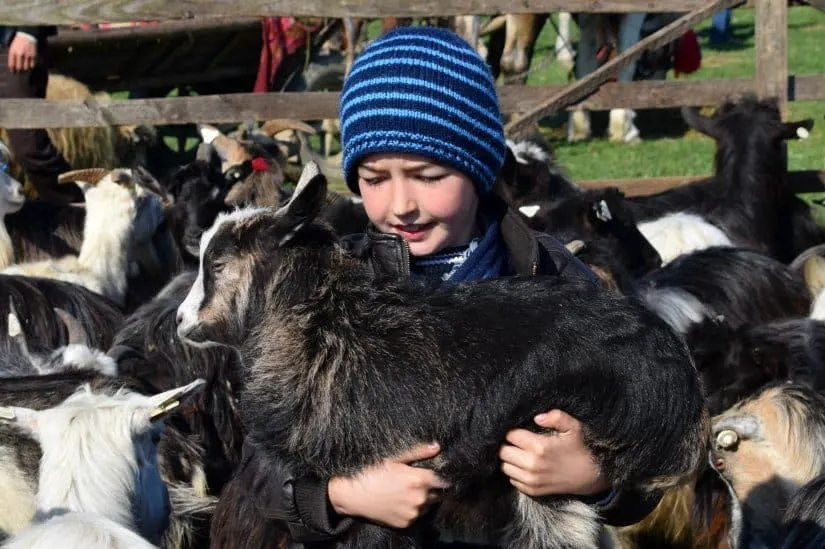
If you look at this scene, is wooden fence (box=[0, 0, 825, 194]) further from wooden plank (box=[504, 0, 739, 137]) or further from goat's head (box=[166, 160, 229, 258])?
goat's head (box=[166, 160, 229, 258])

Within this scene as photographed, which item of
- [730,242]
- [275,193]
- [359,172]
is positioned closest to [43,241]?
[275,193]

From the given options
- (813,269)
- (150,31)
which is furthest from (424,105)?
(150,31)

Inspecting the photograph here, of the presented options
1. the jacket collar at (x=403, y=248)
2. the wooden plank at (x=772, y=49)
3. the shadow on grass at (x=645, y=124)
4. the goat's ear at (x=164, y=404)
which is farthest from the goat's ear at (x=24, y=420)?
the shadow on grass at (x=645, y=124)

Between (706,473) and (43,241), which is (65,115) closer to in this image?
(43,241)

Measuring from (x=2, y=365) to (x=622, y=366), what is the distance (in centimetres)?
342

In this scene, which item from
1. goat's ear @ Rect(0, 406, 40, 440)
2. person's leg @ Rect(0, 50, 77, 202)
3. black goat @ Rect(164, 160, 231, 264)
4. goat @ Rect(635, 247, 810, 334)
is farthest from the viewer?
person's leg @ Rect(0, 50, 77, 202)

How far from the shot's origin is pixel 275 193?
860 cm


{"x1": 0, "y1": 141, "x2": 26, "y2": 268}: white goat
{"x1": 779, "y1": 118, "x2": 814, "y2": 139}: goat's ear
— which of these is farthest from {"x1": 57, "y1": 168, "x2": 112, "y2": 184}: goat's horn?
{"x1": 779, "y1": 118, "x2": 814, "y2": 139}: goat's ear

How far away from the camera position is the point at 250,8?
855 cm

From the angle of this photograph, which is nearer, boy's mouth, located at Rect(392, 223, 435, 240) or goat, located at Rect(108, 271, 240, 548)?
boy's mouth, located at Rect(392, 223, 435, 240)

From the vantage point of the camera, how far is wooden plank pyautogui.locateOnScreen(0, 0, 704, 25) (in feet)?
27.6

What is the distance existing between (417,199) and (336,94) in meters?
6.10

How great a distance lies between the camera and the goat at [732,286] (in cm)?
647

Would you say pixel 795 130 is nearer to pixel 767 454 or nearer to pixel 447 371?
pixel 767 454
